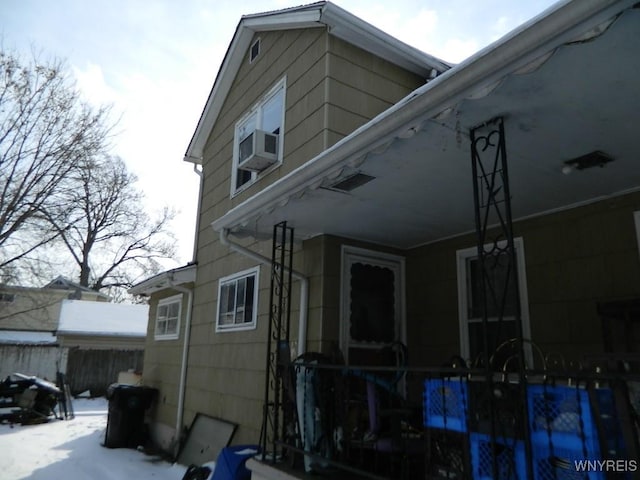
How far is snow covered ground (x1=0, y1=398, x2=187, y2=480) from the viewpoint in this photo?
604 centimetres

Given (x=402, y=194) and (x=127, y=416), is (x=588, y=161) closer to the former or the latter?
(x=402, y=194)

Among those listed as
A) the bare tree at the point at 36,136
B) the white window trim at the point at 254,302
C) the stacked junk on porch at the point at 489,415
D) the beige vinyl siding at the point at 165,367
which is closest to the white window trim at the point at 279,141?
the white window trim at the point at 254,302

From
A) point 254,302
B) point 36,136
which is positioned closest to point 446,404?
point 254,302

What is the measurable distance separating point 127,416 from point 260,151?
18.6ft

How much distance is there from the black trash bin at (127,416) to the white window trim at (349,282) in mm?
5600

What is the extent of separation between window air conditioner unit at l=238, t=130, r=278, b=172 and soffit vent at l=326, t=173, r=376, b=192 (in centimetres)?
266

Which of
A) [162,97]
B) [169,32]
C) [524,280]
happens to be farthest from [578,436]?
[162,97]

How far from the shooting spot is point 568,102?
218 cm

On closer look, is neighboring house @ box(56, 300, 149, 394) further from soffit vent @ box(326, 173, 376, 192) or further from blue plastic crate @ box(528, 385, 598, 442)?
blue plastic crate @ box(528, 385, 598, 442)

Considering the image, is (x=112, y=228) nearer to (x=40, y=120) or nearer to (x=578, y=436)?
(x=40, y=120)

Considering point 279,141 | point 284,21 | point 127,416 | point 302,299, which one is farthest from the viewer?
point 127,416

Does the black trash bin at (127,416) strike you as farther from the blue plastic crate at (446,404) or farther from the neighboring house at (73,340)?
the neighboring house at (73,340)

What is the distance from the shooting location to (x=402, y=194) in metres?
3.47

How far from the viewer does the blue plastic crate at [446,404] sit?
2.41 m
